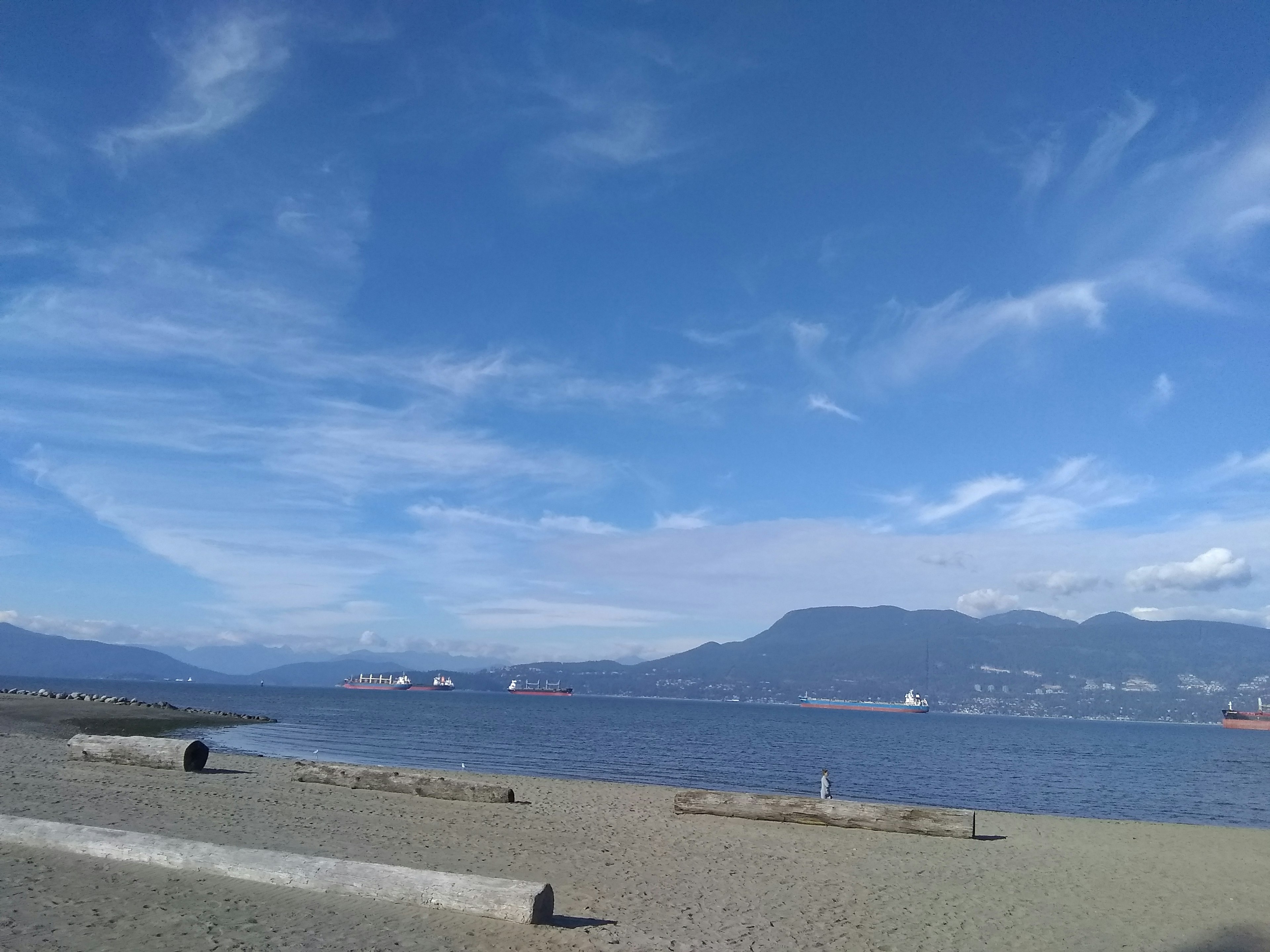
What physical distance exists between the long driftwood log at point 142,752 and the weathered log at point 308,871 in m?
11.5

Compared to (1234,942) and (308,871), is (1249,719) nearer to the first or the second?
(1234,942)

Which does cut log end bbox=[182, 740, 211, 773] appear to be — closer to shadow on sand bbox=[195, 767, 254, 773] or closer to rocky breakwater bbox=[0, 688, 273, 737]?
shadow on sand bbox=[195, 767, 254, 773]

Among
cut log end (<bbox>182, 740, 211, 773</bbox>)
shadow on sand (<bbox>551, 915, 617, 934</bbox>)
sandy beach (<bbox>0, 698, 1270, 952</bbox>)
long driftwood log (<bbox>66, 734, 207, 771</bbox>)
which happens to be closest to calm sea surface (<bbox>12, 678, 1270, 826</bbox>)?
sandy beach (<bbox>0, 698, 1270, 952</bbox>)

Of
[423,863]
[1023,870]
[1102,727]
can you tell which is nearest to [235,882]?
[423,863]

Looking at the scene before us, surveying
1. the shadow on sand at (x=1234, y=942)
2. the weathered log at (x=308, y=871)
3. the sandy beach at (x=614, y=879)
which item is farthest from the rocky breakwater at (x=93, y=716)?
the shadow on sand at (x=1234, y=942)

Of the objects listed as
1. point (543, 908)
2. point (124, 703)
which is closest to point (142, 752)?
point (543, 908)

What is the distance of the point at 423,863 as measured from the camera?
510 inches

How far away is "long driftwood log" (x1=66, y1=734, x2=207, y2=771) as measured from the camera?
72.9 feet

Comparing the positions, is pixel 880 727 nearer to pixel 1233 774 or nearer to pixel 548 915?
pixel 1233 774

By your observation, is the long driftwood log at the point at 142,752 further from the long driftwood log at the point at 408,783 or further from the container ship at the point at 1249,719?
the container ship at the point at 1249,719

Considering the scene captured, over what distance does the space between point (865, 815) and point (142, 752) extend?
19.0 m

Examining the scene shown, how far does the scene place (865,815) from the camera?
19172mm

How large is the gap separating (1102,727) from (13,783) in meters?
218

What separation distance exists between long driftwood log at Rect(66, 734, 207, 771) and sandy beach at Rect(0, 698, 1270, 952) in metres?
0.32
